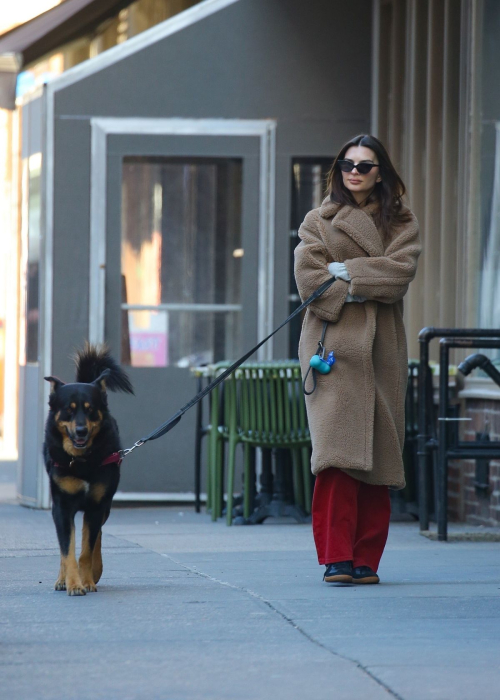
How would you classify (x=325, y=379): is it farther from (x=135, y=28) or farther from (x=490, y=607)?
(x=135, y=28)

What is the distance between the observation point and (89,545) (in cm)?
567

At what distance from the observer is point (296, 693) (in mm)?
3727

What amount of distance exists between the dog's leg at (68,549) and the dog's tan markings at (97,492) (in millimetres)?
119

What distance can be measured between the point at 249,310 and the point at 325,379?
4405mm

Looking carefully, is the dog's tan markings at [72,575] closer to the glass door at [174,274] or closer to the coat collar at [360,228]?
the coat collar at [360,228]

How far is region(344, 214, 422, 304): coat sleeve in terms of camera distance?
572 cm

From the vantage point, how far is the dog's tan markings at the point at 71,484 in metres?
5.64

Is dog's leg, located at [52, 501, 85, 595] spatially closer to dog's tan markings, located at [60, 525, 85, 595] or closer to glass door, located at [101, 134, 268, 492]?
dog's tan markings, located at [60, 525, 85, 595]

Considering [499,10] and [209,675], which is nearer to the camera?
[209,675]

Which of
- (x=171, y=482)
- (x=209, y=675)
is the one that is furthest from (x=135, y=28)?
(x=209, y=675)

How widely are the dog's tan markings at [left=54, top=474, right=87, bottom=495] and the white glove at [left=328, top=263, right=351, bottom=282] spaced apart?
1.40 meters

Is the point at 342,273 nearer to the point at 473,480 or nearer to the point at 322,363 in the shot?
the point at 322,363

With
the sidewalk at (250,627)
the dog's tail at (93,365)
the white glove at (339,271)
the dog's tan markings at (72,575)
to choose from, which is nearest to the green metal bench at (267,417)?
the sidewalk at (250,627)

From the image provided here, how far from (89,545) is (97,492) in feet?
0.75
